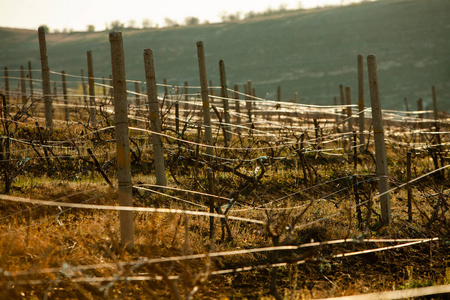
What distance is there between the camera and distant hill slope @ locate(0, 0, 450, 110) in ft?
150

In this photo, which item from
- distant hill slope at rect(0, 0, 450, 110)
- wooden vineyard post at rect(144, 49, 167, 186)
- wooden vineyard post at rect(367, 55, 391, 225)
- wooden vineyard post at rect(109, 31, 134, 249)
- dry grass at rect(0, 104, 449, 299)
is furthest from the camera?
distant hill slope at rect(0, 0, 450, 110)

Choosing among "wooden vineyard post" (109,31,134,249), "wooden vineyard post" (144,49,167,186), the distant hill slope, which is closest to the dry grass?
"wooden vineyard post" (109,31,134,249)

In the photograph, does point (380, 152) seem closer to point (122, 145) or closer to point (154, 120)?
point (154, 120)

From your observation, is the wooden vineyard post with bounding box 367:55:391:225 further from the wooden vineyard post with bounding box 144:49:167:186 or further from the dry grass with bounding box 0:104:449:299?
the wooden vineyard post with bounding box 144:49:167:186

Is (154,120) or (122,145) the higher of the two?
(154,120)

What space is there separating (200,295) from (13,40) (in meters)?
71.3

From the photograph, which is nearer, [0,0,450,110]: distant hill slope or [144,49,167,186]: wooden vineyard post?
[144,49,167,186]: wooden vineyard post

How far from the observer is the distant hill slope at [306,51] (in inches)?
1804

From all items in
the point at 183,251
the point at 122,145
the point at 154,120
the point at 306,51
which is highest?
the point at 306,51

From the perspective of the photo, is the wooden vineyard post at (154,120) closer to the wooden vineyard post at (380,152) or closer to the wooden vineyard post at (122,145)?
the wooden vineyard post at (122,145)

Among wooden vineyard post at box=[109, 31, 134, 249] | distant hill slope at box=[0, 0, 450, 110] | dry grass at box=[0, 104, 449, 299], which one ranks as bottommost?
dry grass at box=[0, 104, 449, 299]

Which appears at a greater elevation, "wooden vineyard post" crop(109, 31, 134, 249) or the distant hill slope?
the distant hill slope

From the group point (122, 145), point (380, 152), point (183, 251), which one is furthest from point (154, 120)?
point (183, 251)

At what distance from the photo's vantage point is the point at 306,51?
53969 millimetres
